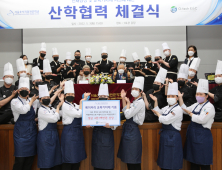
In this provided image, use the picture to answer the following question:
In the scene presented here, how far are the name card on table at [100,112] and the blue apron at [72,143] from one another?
272mm

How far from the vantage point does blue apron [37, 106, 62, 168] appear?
3271 millimetres

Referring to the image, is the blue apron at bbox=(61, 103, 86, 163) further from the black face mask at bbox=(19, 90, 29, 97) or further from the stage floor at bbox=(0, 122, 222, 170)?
the black face mask at bbox=(19, 90, 29, 97)

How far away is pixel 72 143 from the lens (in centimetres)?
331

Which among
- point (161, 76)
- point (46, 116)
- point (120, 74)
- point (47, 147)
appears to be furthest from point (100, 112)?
point (120, 74)

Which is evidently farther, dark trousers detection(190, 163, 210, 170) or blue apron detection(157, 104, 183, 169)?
dark trousers detection(190, 163, 210, 170)

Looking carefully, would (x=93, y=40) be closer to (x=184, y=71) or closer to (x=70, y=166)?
(x=184, y=71)

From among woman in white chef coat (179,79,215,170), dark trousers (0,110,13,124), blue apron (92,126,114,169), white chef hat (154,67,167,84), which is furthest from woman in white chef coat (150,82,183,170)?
dark trousers (0,110,13,124)

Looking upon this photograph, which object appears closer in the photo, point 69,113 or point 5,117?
point 69,113

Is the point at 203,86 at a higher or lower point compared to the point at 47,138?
higher

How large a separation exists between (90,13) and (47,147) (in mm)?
3926

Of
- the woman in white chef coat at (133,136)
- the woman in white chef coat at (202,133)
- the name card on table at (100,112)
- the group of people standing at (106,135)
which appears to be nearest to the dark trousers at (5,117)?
the group of people standing at (106,135)

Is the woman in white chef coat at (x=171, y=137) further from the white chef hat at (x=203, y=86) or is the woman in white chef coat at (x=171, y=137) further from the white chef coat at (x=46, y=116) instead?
the white chef coat at (x=46, y=116)

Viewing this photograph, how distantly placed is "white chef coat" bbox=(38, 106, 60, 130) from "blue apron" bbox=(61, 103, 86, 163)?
0.78ft

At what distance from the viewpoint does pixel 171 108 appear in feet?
10.9
